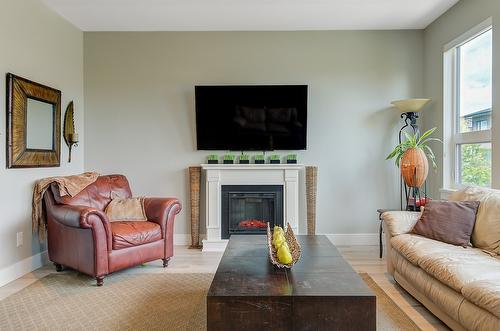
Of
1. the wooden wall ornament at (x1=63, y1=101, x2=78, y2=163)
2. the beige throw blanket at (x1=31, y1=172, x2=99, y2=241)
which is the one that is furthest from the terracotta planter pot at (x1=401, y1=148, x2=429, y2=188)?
the wooden wall ornament at (x1=63, y1=101, x2=78, y2=163)

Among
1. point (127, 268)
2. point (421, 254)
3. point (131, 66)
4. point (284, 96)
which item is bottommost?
point (127, 268)

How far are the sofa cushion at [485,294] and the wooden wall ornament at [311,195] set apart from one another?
2580 mm

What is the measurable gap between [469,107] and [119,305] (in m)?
3.96

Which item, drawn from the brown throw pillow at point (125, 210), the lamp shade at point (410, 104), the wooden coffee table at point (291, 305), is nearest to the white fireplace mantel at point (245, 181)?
the brown throw pillow at point (125, 210)

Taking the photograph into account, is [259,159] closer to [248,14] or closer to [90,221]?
[248,14]

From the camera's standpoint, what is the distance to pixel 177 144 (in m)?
4.70

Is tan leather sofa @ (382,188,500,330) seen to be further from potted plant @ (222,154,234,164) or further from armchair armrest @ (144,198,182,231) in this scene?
armchair armrest @ (144,198,182,231)

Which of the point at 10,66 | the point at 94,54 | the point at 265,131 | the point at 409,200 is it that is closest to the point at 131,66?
the point at 94,54

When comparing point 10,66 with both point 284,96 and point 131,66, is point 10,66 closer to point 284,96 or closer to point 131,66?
point 131,66

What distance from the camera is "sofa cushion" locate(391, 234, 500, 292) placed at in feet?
6.82

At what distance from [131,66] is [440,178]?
4.17 metres

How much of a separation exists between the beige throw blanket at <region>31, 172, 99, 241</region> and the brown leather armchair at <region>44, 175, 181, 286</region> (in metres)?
0.06

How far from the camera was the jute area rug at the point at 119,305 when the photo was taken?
2.41 m

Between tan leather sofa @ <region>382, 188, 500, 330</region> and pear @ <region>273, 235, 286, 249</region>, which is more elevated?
pear @ <region>273, 235, 286, 249</region>
